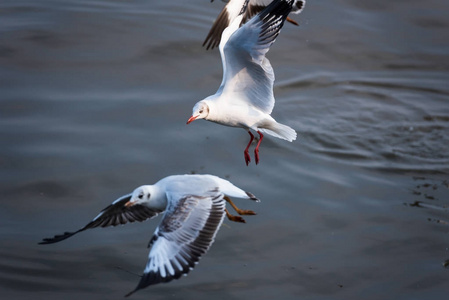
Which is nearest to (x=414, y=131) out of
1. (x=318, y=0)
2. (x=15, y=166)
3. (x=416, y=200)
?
(x=416, y=200)

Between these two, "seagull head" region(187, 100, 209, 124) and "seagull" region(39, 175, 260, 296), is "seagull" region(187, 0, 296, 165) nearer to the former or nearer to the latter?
"seagull head" region(187, 100, 209, 124)

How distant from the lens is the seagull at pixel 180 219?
5195mm

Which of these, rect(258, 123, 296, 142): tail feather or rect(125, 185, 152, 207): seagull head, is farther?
rect(258, 123, 296, 142): tail feather

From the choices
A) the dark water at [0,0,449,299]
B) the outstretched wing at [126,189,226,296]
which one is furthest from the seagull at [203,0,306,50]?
the outstretched wing at [126,189,226,296]

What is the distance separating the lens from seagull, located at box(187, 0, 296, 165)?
6262 millimetres

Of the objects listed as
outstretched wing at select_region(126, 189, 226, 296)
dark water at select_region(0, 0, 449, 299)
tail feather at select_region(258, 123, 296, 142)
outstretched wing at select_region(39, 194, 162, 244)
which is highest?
tail feather at select_region(258, 123, 296, 142)

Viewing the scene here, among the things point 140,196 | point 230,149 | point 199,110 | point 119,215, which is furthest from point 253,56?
point 230,149

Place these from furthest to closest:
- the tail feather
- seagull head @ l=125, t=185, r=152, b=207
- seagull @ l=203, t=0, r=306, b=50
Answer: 1. seagull @ l=203, t=0, r=306, b=50
2. the tail feather
3. seagull head @ l=125, t=185, r=152, b=207

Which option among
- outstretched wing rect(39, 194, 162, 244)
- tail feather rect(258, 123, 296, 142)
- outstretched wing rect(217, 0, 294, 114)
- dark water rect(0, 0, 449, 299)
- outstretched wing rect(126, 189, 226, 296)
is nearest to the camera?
outstretched wing rect(126, 189, 226, 296)

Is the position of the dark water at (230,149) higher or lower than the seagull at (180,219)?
lower

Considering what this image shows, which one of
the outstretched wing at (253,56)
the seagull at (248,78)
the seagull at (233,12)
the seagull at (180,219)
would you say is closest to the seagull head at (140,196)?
the seagull at (180,219)

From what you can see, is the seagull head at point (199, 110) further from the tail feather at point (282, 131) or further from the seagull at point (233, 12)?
the seagull at point (233, 12)

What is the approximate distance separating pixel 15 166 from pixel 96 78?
2208 mm

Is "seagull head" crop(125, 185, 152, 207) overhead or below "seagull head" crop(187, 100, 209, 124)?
below
